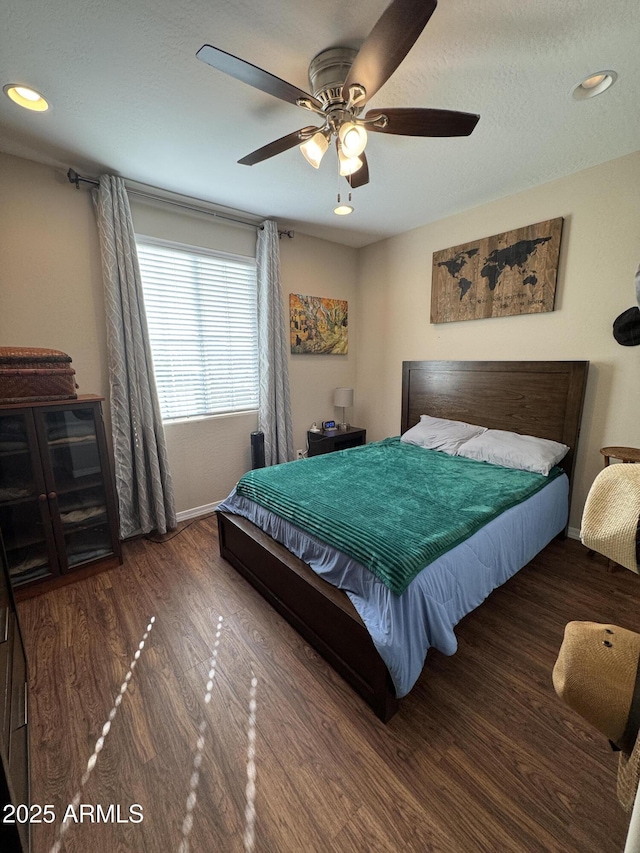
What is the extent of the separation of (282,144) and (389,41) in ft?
2.24

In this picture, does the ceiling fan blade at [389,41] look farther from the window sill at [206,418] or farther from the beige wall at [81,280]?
the window sill at [206,418]

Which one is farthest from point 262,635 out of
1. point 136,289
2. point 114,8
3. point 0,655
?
point 114,8

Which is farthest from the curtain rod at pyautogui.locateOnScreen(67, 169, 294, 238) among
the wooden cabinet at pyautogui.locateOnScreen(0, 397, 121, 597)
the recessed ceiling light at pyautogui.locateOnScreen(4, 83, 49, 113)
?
the wooden cabinet at pyautogui.locateOnScreen(0, 397, 121, 597)

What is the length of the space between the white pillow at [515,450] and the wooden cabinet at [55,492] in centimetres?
271

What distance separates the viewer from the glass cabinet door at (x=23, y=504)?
1986 mm

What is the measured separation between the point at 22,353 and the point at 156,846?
2.29m

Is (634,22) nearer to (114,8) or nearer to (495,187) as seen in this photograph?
(495,187)

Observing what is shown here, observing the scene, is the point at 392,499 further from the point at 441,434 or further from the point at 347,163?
the point at 347,163

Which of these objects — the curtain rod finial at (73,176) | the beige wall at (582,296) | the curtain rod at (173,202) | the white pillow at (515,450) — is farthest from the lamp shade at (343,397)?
the curtain rod finial at (73,176)

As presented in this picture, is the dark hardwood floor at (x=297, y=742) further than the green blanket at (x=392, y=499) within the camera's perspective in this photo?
No

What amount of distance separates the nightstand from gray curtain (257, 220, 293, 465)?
0.92 ft

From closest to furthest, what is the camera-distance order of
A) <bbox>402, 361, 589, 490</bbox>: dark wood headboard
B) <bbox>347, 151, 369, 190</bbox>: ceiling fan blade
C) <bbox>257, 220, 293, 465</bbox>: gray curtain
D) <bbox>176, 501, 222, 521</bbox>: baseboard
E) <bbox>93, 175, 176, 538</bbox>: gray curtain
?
<bbox>347, 151, 369, 190</bbox>: ceiling fan blade → <bbox>93, 175, 176, 538</bbox>: gray curtain → <bbox>402, 361, 589, 490</bbox>: dark wood headboard → <bbox>176, 501, 222, 521</bbox>: baseboard → <bbox>257, 220, 293, 465</bbox>: gray curtain

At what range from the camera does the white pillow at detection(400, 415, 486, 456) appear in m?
2.94

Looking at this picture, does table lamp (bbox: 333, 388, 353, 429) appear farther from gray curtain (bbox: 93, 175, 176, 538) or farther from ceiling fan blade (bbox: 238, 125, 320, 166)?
ceiling fan blade (bbox: 238, 125, 320, 166)
